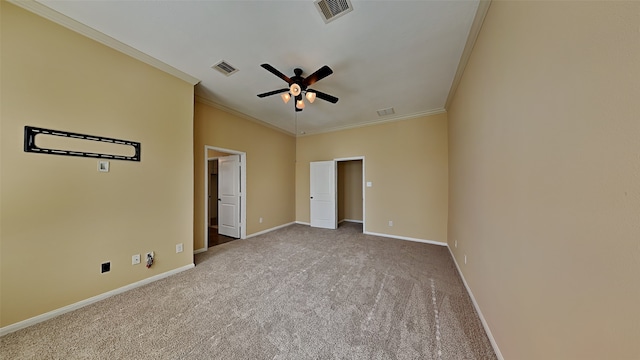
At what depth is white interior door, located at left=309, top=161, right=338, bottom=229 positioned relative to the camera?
5.15 metres

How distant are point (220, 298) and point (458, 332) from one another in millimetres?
2383

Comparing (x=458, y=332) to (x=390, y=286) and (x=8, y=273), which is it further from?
(x=8, y=273)

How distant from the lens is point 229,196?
4.45 meters

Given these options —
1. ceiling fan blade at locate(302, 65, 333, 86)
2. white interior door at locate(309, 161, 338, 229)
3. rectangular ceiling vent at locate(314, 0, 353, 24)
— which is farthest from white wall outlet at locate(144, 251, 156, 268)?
white interior door at locate(309, 161, 338, 229)

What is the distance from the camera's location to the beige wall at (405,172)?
3883 mm

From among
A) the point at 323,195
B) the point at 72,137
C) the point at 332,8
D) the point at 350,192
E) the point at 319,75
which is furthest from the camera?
the point at 350,192

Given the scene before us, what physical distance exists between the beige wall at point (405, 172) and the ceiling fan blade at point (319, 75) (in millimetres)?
2597

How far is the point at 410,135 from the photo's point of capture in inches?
164

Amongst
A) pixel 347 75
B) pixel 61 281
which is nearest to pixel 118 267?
pixel 61 281

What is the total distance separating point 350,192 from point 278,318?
4.63 m

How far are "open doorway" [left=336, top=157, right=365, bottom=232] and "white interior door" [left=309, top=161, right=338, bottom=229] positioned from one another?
0.80 m

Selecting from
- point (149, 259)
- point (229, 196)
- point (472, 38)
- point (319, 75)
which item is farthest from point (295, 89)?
point (229, 196)

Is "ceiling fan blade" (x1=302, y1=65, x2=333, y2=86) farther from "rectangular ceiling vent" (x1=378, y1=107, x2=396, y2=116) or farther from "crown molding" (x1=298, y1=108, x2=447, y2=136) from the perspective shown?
"crown molding" (x1=298, y1=108, x2=447, y2=136)

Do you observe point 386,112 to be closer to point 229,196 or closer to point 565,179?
point 565,179
